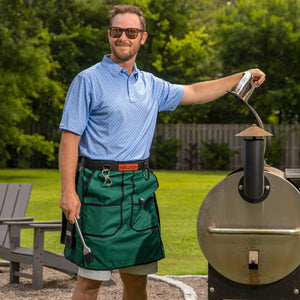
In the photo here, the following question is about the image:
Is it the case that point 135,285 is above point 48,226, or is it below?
below

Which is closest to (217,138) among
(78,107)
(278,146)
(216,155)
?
(216,155)

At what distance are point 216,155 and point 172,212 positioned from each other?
49.0ft

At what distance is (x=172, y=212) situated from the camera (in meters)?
12.5

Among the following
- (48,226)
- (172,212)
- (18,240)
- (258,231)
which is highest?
(258,231)

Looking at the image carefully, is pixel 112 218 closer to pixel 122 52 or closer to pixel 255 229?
pixel 255 229

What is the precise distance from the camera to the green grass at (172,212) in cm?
784

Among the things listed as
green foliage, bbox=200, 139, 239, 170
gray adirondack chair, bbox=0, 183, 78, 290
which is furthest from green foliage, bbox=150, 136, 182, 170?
gray adirondack chair, bbox=0, 183, 78, 290

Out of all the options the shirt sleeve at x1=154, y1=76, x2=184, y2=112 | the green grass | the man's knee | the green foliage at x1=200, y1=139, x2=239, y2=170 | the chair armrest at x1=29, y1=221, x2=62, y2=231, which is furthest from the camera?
the green foliage at x1=200, y1=139, x2=239, y2=170

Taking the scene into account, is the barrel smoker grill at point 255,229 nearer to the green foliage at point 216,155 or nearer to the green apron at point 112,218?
the green apron at point 112,218

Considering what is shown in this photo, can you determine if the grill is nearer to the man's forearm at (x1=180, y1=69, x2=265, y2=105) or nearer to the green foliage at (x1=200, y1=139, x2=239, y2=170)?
the man's forearm at (x1=180, y1=69, x2=265, y2=105)

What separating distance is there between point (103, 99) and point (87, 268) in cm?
96

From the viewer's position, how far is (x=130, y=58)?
3.92m

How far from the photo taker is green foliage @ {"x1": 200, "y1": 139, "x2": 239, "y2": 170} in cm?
2700

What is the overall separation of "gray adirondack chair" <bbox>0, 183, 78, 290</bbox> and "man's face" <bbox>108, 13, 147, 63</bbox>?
270 cm
